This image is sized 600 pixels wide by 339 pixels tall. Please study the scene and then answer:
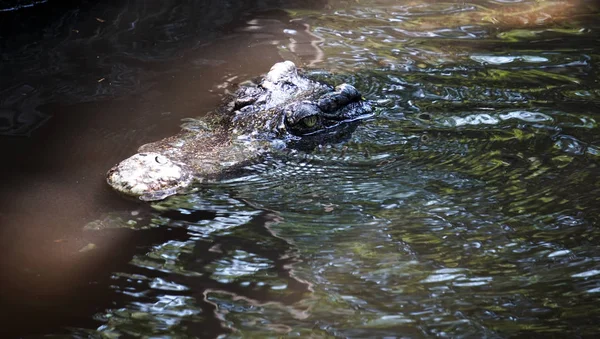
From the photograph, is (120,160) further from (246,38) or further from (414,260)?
(246,38)

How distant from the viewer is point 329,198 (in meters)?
4.00

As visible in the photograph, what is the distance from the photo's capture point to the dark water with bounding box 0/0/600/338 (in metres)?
3.00

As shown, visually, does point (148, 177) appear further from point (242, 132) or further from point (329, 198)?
point (329, 198)

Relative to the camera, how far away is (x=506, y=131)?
4781mm

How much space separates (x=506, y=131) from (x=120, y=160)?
2.85m

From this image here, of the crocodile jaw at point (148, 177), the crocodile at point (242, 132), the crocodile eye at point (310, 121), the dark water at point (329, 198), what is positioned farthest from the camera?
the crocodile eye at point (310, 121)

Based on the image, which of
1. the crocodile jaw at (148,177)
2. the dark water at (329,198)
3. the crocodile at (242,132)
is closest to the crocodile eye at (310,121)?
the crocodile at (242,132)

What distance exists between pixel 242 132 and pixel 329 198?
115 cm

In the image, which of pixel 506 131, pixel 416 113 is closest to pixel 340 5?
pixel 416 113

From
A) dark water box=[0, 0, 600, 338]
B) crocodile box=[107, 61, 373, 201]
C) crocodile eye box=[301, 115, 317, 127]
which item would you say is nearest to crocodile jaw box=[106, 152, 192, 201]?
crocodile box=[107, 61, 373, 201]

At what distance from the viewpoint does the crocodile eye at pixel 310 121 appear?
4973 millimetres

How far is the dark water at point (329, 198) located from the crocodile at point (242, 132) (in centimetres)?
16

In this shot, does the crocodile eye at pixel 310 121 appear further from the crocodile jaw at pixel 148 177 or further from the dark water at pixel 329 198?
the crocodile jaw at pixel 148 177

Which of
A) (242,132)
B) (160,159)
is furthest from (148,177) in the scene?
(242,132)
